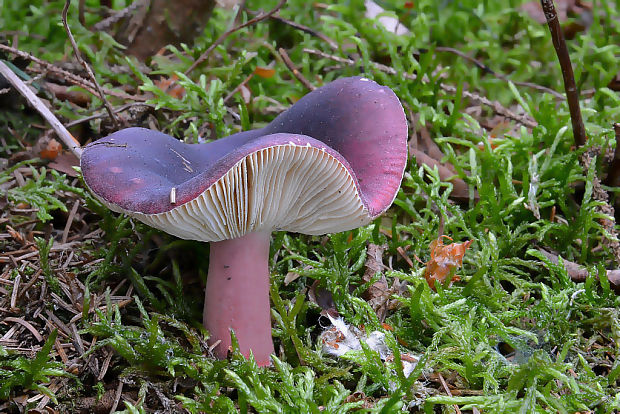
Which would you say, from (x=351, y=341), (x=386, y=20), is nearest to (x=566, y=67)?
(x=351, y=341)

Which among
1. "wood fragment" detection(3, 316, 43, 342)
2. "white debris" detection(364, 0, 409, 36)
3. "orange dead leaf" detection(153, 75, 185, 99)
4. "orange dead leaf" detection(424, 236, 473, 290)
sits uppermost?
"white debris" detection(364, 0, 409, 36)

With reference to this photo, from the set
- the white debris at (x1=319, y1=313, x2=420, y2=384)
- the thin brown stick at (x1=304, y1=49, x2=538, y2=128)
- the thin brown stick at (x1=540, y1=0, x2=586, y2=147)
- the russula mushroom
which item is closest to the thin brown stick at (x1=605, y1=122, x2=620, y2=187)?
the thin brown stick at (x1=540, y1=0, x2=586, y2=147)

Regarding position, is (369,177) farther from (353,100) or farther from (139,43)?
(139,43)

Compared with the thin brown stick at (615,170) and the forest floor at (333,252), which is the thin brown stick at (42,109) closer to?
the forest floor at (333,252)

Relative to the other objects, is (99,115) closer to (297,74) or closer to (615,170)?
(297,74)

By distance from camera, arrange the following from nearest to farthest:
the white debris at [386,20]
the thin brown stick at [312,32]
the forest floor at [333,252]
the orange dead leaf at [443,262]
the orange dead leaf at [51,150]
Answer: the forest floor at [333,252] < the orange dead leaf at [443,262] < the orange dead leaf at [51,150] < the thin brown stick at [312,32] < the white debris at [386,20]

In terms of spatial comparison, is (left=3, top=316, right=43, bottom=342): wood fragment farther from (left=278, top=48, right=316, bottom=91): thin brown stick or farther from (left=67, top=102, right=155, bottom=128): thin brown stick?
(left=278, top=48, right=316, bottom=91): thin brown stick

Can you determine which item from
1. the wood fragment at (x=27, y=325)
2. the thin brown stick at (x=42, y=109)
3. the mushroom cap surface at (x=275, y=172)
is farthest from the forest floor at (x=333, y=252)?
the mushroom cap surface at (x=275, y=172)
